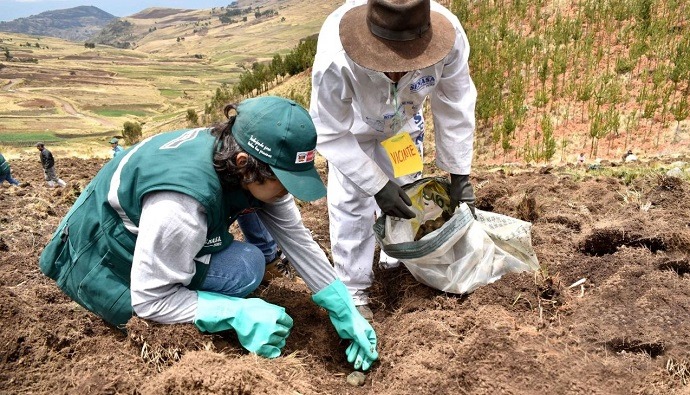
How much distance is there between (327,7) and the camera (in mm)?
106688

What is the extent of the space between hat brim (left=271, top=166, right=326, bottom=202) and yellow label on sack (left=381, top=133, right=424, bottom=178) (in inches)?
22.6

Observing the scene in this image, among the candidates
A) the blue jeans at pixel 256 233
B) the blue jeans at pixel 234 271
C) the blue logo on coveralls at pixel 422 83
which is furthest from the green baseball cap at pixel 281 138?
the blue jeans at pixel 256 233

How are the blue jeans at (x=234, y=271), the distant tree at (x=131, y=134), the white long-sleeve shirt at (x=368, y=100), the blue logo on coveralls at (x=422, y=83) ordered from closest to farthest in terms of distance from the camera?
the blue jeans at (x=234, y=271), the white long-sleeve shirt at (x=368, y=100), the blue logo on coveralls at (x=422, y=83), the distant tree at (x=131, y=134)

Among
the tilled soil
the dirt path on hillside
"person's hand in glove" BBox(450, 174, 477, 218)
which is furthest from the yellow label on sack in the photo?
the dirt path on hillside

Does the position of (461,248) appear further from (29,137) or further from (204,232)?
(29,137)

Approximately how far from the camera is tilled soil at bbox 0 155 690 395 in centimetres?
162

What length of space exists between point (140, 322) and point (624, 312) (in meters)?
1.68

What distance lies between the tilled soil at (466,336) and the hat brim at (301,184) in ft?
1.81

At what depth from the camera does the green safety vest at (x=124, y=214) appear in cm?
→ 161

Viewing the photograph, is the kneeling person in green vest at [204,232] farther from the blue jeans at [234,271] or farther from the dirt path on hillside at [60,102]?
the dirt path on hillside at [60,102]

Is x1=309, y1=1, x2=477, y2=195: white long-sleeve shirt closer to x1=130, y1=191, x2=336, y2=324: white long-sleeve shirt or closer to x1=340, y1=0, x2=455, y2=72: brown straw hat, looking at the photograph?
x1=340, y1=0, x2=455, y2=72: brown straw hat

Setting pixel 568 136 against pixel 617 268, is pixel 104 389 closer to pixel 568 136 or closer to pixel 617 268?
pixel 617 268

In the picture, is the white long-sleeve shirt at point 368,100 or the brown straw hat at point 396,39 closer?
the brown straw hat at point 396,39

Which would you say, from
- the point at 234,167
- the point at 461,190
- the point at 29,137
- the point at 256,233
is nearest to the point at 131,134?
the point at 29,137
